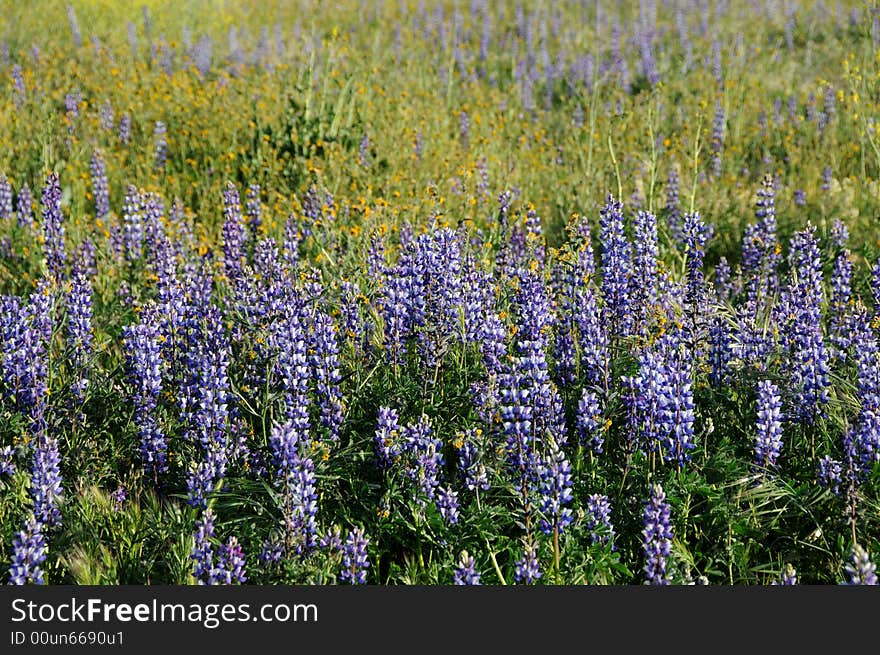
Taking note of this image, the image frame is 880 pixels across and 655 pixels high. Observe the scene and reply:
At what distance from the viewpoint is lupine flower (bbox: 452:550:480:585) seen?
8.54ft

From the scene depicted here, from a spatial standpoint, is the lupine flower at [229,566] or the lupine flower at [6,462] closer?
the lupine flower at [229,566]

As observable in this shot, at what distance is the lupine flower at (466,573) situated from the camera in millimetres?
2604

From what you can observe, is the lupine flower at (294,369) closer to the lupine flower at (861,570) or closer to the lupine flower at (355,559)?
the lupine flower at (355,559)

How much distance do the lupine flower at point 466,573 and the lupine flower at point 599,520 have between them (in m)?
0.45

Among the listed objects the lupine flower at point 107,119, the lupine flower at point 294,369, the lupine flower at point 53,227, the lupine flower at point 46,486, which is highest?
the lupine flower at point 107,119

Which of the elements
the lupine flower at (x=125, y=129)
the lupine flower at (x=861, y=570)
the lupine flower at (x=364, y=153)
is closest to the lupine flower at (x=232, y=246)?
the lupine flower at (x=364, y=153)

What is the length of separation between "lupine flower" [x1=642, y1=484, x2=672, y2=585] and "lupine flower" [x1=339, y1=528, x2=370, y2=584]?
2.77ft

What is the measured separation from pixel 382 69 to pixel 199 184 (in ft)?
12.2

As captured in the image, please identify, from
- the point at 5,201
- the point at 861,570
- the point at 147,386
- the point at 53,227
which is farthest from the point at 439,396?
the point at 5,201

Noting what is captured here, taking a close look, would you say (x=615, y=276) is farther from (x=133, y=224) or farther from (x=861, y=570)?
(x=133, y=224)

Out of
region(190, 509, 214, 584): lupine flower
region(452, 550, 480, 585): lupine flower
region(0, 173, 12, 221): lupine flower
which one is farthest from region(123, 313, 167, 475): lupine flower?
region(0, 173, 12, 221): lupine flower

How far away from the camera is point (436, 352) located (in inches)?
143

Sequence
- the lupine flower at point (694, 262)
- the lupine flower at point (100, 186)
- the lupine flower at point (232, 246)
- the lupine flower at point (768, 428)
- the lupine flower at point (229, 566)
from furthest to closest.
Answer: the lupine flower at point (100, 186), the lupine flower at point (232, 246), the lupine flower at point (694, 262), the lupine flower at point (768, 428), the lupine flower at point (229, 566)

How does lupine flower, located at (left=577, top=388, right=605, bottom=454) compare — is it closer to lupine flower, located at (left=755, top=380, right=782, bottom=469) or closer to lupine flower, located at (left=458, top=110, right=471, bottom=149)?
lupine flower, located at (left=755, top=380, right=782, bottom=469)
